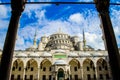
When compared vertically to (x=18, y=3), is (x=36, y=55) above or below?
above

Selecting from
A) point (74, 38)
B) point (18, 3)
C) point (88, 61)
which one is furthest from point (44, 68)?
point (18, 3)

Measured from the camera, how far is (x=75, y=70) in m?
43.9

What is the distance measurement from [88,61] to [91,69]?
2397 mm

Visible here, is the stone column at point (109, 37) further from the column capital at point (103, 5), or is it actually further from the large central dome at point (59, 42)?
the large central dome at point (59, 42)

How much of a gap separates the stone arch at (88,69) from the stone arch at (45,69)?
995 centimetres

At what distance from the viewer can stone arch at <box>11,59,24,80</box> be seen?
138 feet

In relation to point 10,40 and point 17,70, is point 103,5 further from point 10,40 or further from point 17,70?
point 17,70

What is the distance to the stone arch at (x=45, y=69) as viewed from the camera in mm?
43056

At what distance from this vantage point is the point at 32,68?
4403 centimetres

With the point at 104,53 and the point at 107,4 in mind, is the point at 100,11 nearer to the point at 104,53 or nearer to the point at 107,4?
the point at 107,4

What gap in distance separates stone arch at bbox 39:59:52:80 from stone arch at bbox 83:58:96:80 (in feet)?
32.6

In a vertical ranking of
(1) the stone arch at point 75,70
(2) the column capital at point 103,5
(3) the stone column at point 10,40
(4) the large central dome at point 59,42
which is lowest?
(3) the stone column at point 10,40

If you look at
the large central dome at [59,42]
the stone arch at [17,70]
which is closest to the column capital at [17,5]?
the stone arch at [17,70]

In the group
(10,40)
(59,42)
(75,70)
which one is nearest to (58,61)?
(75,70)
